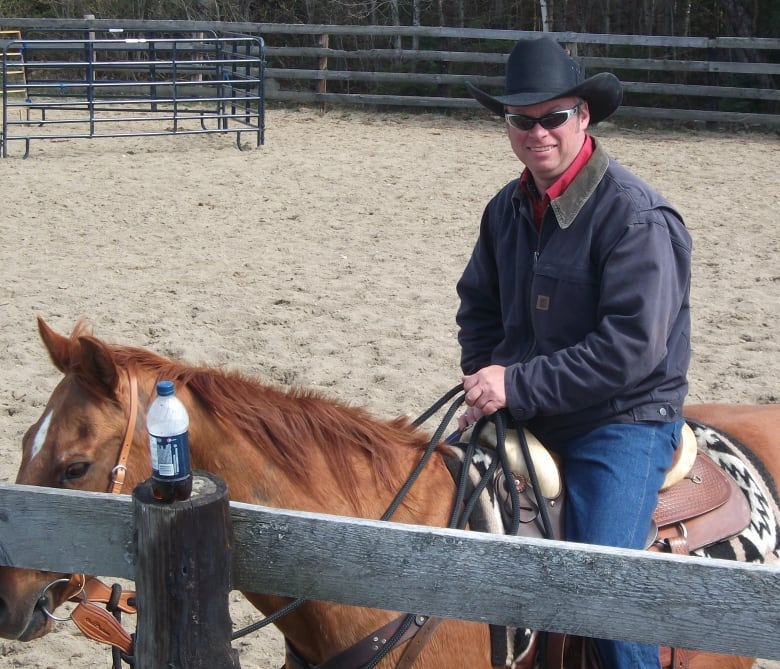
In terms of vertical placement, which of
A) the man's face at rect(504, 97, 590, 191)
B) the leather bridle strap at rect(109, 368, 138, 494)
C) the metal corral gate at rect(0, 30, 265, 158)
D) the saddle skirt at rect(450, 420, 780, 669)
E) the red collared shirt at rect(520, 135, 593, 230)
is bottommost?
the saddle skirt at rect(450, 420, 780, 669)

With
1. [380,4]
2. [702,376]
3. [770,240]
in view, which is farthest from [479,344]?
[380,4]

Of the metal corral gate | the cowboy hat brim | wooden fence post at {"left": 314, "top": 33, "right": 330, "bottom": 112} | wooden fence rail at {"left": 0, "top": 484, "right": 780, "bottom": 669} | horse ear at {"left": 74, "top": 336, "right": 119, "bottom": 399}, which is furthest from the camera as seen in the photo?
wooden fence post at {"left": 314, "top": 33, "right": 330, "bottom": 112}

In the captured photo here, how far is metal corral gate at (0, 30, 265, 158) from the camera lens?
11.7 meters

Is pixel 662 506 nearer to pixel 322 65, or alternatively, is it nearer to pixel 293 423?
pixel 293 423

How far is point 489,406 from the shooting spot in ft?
7.55

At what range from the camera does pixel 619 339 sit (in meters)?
2.22

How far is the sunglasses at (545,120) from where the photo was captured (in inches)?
93.0

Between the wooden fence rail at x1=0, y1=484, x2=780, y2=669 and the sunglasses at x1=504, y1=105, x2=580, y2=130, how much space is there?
46.7 inches

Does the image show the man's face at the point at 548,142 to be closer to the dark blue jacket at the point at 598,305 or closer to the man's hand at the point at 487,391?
the dark blue jacket at the point at 598,305

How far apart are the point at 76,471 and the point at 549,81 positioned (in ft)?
4.95

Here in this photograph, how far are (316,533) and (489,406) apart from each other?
75cm

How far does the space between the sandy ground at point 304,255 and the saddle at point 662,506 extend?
1.46 m

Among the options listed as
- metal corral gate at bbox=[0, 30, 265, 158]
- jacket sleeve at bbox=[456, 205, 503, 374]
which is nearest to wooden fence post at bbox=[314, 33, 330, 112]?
metal corral gate at bbox=[0, 30, 265, 158]

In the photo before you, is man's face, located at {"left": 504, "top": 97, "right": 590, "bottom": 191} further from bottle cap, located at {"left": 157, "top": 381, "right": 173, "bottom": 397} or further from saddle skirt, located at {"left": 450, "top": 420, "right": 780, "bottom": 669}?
bottle cap, located at {"left": 157, "top": 381, "right": 173, "bottom": 397}
